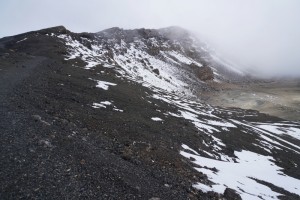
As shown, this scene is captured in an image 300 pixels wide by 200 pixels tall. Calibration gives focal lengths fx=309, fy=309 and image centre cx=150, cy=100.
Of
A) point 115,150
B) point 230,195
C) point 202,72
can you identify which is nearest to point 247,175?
point 230,195

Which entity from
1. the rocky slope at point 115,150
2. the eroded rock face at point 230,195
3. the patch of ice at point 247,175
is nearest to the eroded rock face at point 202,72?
the rocky slope at point 115,150

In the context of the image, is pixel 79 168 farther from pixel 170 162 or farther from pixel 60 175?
pixel 170 162

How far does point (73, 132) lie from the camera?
19.3m

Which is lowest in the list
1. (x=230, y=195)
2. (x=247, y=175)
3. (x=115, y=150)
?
(x=247, y=175)

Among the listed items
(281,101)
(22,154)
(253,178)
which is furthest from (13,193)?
(281,101)

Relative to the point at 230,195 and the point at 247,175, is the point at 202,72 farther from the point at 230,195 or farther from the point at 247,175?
the point at 230,195

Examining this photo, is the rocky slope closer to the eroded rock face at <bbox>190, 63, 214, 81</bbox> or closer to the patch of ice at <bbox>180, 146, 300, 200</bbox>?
the patch of ice at <bbox>180, 146, 300, 200</bbox>

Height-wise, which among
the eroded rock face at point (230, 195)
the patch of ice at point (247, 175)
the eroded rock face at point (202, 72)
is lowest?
the eroded rock face at point (202, 72)

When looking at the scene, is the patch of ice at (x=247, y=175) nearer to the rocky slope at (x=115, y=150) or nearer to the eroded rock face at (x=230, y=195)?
the rocky slope at (x=115, y=150)

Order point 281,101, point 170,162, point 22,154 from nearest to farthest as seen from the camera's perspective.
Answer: point 22,154, point 170,162, point 281,101

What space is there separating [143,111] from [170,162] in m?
16.3

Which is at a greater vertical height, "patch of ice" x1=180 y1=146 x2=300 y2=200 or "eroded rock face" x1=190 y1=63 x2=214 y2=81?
"patch of ice" x1=180 y1=146 x2=300 y2=200

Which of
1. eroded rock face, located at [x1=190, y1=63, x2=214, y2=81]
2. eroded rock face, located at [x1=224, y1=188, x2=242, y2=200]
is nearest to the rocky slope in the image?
eroded rock face, located at [x1=224, y1=188, x2=242, y2=200]

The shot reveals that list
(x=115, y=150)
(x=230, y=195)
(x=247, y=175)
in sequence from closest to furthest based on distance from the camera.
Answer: (x=230, y=195) → (x=115, y=150) → (x=247, y=175)
